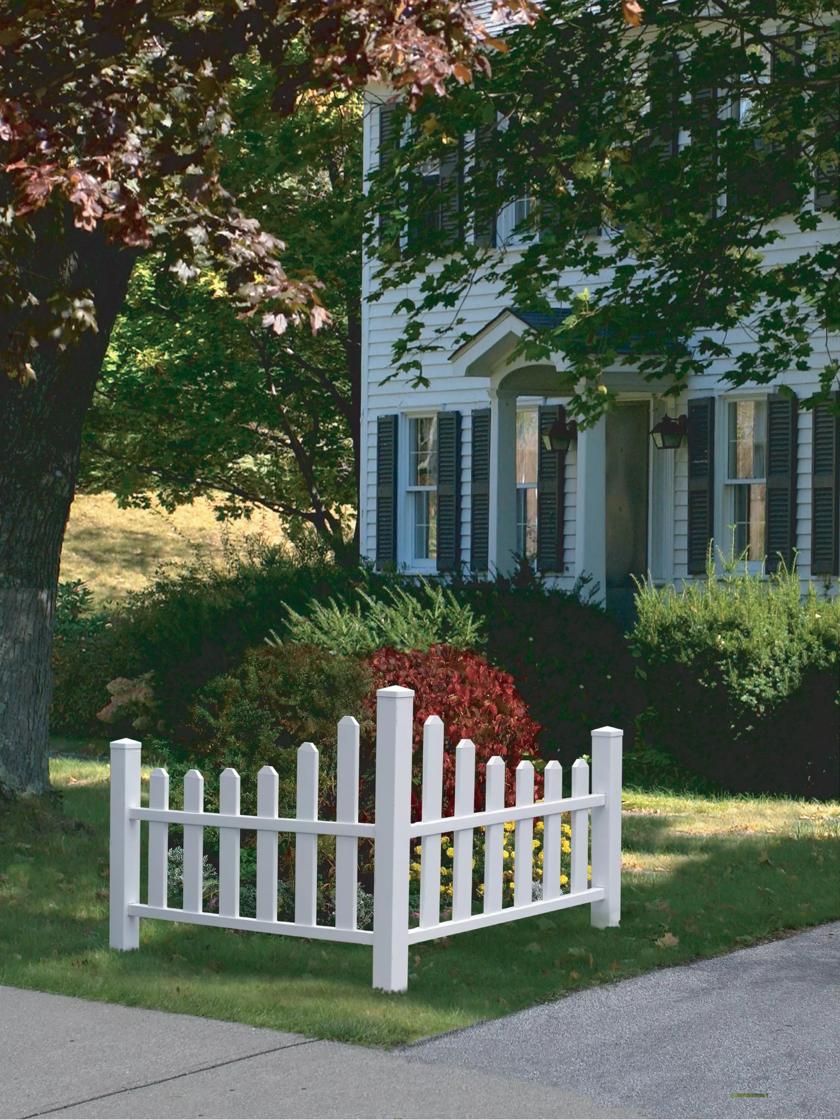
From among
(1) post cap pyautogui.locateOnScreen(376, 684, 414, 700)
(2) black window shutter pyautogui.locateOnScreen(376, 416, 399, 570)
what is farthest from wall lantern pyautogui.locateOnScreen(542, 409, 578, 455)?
(1) post cap pyautogui.locateOnScreen(376, 684, 414, 700)

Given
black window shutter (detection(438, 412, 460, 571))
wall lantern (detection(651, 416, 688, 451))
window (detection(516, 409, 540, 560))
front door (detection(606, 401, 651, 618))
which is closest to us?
wall lantern (detection(651, 416, 688, 451))

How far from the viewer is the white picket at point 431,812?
7410 mm

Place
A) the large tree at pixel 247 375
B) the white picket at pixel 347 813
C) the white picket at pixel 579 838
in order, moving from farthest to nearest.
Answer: the large tree at pixel 247 375 → the white picket at pixel 579 838 → the white picket at pixel 347 813

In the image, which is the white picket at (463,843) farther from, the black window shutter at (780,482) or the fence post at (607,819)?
the black window shutter at (780,482)

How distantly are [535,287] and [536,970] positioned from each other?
729 centimetres

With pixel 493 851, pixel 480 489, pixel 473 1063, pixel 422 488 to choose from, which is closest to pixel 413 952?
pixel 493 851

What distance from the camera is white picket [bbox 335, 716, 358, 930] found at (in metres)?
7.24

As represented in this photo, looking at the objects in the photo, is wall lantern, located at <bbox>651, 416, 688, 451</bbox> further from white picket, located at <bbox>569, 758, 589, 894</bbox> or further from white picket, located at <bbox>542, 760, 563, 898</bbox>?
white picket, located at <bbox>542, 760, 563, 898</bbox>

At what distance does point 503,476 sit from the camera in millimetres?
19844

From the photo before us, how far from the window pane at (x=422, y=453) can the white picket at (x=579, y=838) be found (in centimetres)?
1392

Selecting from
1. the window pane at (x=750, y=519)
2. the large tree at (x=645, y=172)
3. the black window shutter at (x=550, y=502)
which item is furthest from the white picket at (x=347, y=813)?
the black window shutter at (x=550, y=502)

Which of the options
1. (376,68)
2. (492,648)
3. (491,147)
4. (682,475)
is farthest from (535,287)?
(682,475)

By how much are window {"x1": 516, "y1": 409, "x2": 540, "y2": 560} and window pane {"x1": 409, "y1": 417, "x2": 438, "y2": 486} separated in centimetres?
113

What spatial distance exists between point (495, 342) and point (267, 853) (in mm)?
12413
